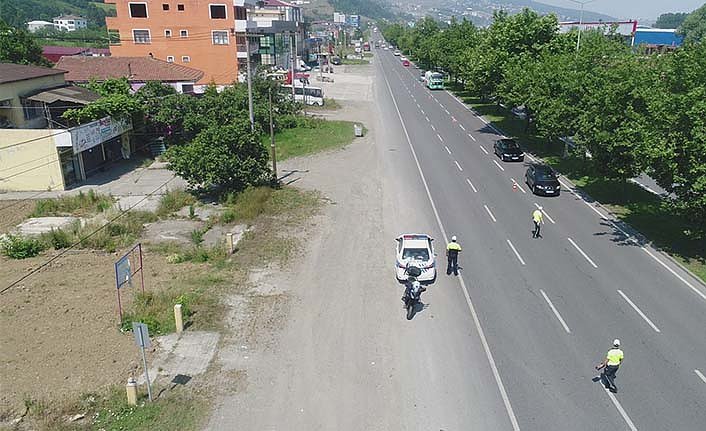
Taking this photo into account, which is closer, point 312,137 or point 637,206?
point 637,206

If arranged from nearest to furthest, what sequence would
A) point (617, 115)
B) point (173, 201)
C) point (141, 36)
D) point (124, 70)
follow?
point (617, 115), point (173, 201), point (124, 70), point (141, 36)

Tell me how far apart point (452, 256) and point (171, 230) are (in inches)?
569

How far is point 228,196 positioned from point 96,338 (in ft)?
49.2

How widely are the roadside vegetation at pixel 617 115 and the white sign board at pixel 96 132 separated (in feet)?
97.3

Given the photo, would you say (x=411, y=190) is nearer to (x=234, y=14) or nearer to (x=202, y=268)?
(x=202, y=268)

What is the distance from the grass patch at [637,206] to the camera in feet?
75.9

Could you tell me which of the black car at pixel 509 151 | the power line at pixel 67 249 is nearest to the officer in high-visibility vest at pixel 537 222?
the black car at pixel 509 151

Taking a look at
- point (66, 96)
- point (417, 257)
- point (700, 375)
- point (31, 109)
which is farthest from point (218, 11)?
point (700, 375)

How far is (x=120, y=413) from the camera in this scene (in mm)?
13414

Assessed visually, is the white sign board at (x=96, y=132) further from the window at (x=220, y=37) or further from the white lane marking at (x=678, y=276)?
the white lane marking at (x=678, y=276)

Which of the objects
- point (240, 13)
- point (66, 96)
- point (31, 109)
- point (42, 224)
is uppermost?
point (240, 13)

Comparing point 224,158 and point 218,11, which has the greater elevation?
point 218,11

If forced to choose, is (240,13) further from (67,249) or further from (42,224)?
(67,249)

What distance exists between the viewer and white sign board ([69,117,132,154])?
3375 centimetres
